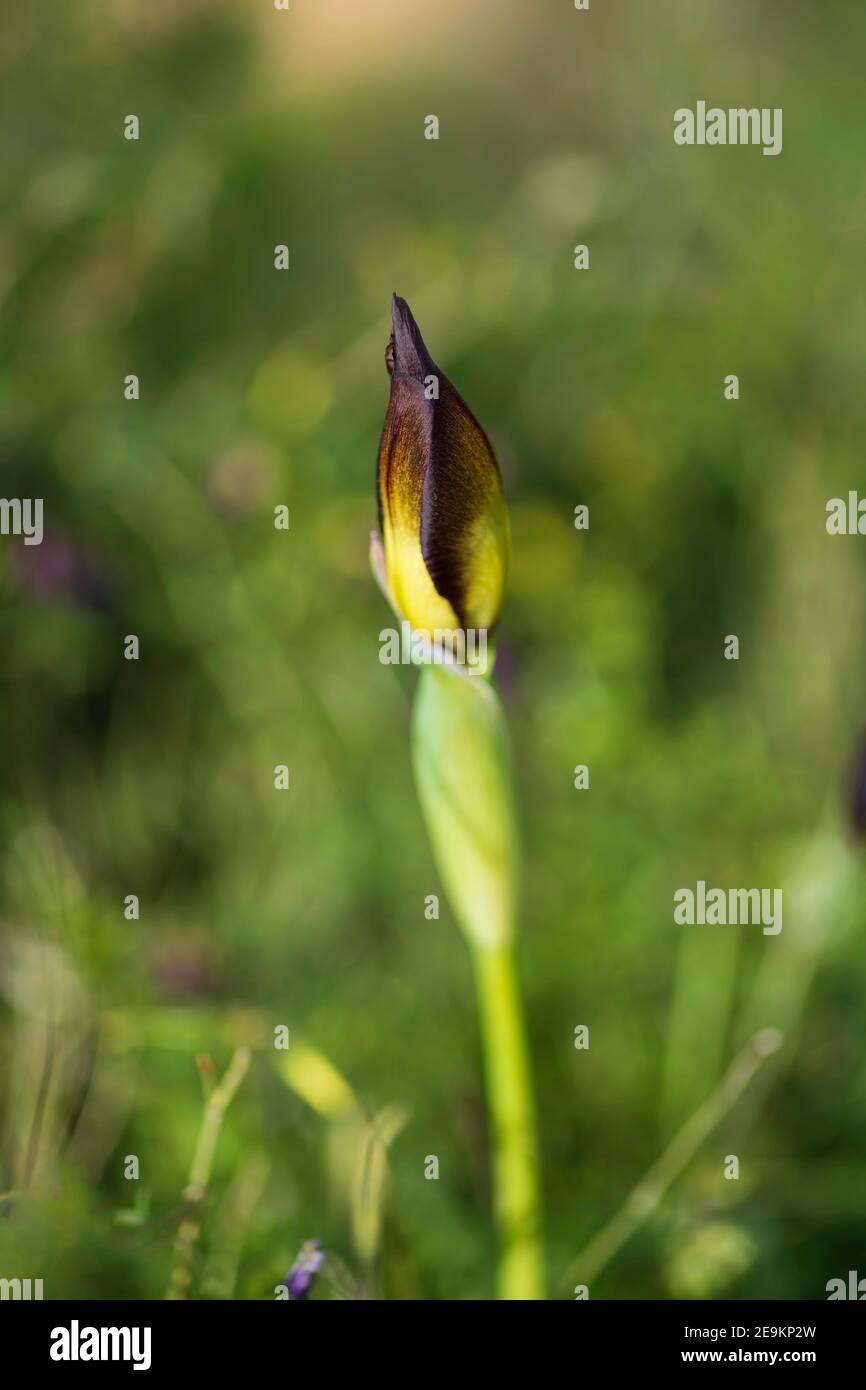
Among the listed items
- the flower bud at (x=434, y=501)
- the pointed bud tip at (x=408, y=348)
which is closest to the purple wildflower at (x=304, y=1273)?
the flower bud at (x=434, y=501)

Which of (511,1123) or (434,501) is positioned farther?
(511,1123)

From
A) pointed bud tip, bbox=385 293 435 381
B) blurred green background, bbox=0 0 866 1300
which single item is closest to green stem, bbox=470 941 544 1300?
blurred green background, bbox=0 0 866 1300

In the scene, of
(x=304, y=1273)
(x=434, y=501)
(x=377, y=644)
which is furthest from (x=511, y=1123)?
(x=377, y=644)

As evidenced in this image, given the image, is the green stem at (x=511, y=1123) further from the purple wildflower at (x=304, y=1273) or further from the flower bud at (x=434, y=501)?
the flower bud at (x=434, y=501)

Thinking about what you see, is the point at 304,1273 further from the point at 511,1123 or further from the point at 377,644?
the point at 377,644

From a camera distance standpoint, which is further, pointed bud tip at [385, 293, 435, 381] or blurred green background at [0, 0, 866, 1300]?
blurred green background at [0, 0, 866, 1300]

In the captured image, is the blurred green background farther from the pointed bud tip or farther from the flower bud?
the pointed bud tip
